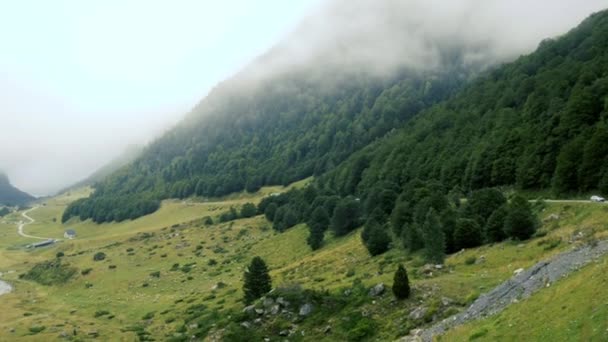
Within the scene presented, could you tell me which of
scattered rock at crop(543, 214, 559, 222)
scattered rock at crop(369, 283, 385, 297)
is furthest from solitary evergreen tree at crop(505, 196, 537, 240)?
scattered rock at crop(369, 283, 385, 297)

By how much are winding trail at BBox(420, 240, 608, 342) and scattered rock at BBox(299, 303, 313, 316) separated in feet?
38.5

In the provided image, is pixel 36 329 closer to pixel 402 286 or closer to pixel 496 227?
pixel 402 286

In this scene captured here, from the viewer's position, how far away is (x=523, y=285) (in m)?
28.2

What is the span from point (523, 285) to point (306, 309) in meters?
18.3

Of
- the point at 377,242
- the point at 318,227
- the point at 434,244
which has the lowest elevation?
the point at 377,242

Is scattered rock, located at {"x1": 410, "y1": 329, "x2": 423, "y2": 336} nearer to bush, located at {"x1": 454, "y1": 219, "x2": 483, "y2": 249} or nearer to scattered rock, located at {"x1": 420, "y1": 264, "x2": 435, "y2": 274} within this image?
scattered rock, located at {"x1": 420, "y1": 264, "x2": 435, "y2": 274}

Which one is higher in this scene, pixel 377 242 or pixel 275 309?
pixel 377 242

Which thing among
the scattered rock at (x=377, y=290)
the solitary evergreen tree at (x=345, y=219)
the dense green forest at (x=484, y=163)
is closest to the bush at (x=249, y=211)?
the dense green forest at (x=484, y=163)

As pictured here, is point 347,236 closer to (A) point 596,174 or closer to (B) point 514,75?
(A) point 596,174

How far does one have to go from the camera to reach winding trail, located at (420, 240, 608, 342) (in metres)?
26.6

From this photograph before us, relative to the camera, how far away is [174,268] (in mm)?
103562

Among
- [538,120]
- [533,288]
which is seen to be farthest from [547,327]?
[538,120]

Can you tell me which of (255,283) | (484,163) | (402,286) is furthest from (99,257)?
(402,286)

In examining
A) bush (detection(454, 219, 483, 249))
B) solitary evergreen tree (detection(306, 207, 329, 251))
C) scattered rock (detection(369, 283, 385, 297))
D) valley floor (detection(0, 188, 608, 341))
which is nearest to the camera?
valley floor (detection(0, 188, 608, 341))
